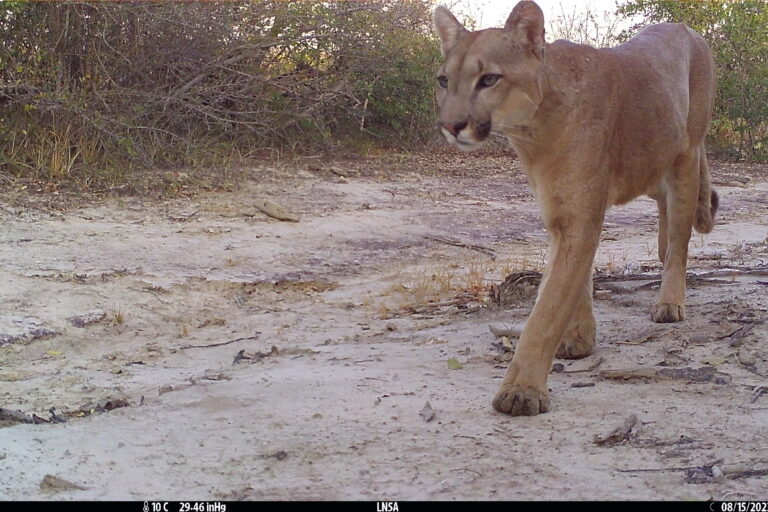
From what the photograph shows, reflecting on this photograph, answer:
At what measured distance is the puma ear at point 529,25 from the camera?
3957mm

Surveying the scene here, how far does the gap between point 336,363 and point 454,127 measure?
145 centimetres

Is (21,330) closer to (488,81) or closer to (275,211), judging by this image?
(488,81)

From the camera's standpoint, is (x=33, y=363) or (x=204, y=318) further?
(x=204, y=318)

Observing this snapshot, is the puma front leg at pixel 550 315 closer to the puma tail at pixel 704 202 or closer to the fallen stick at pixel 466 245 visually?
the puma tail at pixel 704 202

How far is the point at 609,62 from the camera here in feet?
14.8

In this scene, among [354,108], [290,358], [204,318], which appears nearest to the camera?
[290,358]

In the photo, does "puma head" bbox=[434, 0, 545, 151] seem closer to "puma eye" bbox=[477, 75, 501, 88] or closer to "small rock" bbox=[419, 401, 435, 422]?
"puma eye" bbox=[477, 75, 501, 88]

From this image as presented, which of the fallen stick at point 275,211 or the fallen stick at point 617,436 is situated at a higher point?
the fallen stick at point 275,211

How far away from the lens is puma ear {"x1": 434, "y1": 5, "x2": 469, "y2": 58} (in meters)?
4.20

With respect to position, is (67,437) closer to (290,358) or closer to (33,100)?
(290,358)

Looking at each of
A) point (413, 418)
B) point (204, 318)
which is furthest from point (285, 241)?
point (413, 418)

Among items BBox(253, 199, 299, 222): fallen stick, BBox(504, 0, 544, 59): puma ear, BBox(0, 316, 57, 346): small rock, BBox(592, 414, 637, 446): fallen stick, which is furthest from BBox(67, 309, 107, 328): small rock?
BBox(592, 414, 637, 446): fallen stick

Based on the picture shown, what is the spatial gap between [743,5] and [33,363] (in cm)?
1284

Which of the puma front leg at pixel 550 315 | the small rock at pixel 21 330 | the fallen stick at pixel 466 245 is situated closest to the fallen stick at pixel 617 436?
the puma front leg at pixel 550 315
